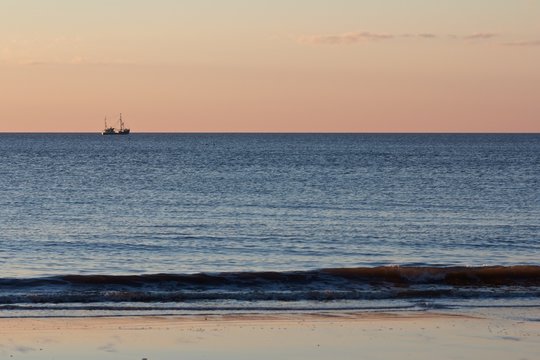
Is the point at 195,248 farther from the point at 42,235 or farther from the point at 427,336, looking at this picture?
the point at 427,336

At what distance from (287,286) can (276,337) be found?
7741mm

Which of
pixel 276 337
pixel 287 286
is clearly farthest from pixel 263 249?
pixel 276 337

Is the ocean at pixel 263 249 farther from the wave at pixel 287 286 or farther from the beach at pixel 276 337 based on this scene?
the beach at pixel 276 337

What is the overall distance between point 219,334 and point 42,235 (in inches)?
761

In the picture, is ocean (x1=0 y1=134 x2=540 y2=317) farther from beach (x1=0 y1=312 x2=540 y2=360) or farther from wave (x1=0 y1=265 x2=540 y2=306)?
beach (x1=0 y1=312 x2=540 y2=360)

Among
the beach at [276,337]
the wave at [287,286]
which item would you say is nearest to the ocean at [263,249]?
the wave at [287,286]

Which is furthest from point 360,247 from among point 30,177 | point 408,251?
point 30,177

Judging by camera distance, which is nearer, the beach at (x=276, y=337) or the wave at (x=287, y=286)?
the beach at (x=276, y=337)

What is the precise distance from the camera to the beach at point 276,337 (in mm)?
16281

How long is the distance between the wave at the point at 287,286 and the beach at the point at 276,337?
2764 mm

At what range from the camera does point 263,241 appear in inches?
1371

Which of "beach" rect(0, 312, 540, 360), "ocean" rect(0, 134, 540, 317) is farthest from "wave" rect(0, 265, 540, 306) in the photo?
"beach" rect(0, 312, 540, 360)

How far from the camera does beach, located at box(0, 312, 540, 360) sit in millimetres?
16281

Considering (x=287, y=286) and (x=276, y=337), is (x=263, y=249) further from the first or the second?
(x=276, y=337)
